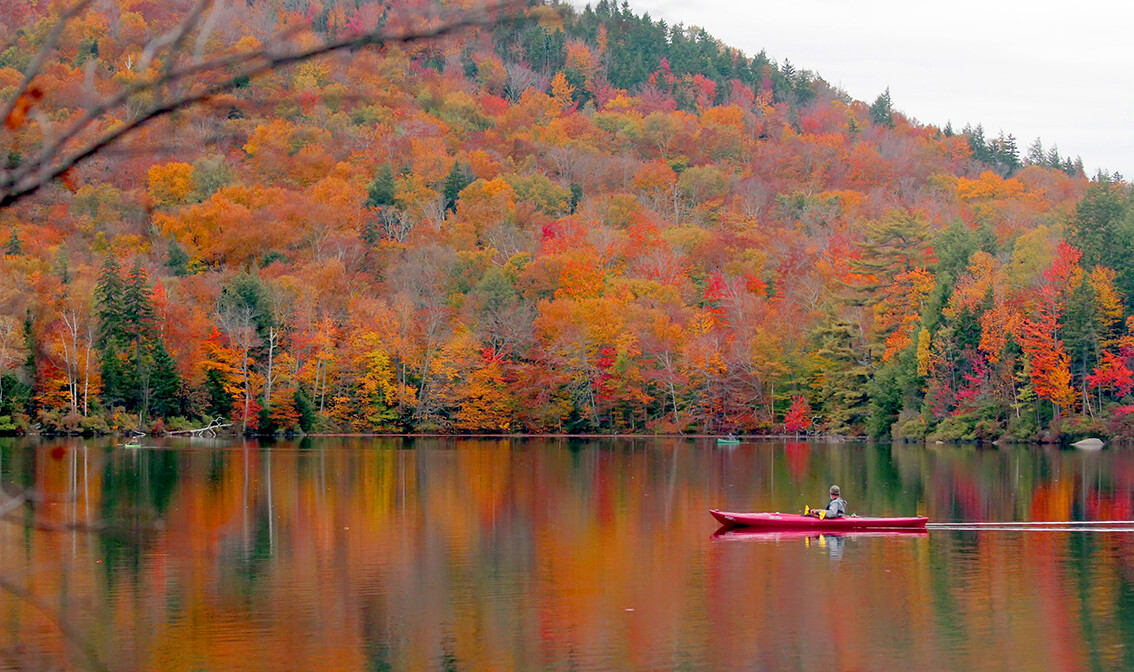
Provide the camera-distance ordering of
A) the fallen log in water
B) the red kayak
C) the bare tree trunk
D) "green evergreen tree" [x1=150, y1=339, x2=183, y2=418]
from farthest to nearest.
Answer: the bare tree trunk
the fallen log in water
"green evergreen tree" [x1=150, y1=339, x2=183, y2=418]
the red kayak

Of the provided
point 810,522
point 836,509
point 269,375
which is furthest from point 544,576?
point 269,375

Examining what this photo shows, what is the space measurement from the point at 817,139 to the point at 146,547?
137226 millimetres

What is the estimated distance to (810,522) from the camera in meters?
27.9

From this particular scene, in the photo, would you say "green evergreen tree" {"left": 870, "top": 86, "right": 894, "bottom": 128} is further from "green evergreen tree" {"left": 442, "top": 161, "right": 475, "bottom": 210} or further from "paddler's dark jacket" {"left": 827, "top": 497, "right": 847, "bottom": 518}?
"paddler's dark jacket" {"left": 827, "top": 497, "right": 847, "bottom": 518}

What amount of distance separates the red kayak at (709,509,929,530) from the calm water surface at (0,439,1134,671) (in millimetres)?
328

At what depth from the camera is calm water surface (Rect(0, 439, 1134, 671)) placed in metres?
16.7

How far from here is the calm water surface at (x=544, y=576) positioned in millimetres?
16656

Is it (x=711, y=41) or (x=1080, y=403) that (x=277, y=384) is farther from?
(x=711, y=41)

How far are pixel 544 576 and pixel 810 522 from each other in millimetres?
7610

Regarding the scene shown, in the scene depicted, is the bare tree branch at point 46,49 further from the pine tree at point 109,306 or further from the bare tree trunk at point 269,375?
the bare tree trunk at point 269,375

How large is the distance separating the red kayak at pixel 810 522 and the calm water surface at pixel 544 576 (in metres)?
0.33

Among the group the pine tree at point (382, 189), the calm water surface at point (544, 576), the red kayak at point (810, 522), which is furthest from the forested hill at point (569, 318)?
the red kayak at point (810, 522)

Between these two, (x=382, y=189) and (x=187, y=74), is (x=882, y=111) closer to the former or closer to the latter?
(x=382, y=189)

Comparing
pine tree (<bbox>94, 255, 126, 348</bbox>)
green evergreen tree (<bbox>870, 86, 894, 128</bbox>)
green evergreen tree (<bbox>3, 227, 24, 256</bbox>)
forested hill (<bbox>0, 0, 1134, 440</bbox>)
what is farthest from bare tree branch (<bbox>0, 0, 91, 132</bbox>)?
green evergreen tree (<bbox>870, 86, 894, 128</bbox>)
